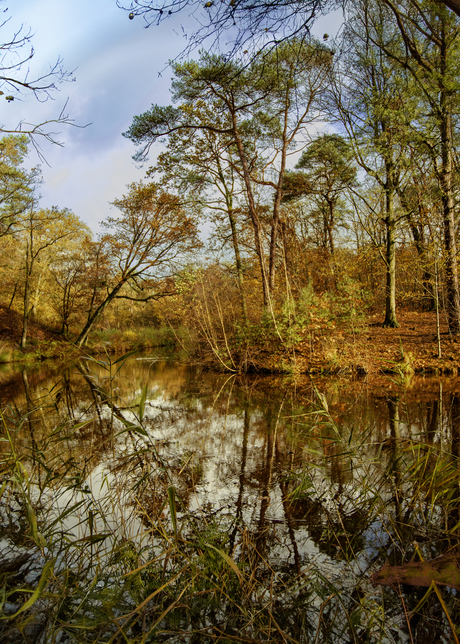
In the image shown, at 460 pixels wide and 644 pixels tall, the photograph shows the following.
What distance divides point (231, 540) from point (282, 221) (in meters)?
14.0

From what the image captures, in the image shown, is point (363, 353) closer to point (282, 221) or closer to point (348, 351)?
point (348, 351)

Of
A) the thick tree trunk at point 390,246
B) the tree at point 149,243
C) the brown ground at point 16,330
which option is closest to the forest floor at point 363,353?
the thick tree trunk at point 390,246

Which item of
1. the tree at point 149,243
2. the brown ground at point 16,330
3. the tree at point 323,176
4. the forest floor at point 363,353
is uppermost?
the tree at point 323,176

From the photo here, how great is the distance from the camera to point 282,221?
49.4 feet

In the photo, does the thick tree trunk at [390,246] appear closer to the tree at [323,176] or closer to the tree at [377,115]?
the tree at [377,115]

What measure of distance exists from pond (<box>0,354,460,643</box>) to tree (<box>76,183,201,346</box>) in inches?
530

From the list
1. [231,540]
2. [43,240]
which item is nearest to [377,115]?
[231,540]

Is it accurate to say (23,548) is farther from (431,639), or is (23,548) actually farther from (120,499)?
(431,639)

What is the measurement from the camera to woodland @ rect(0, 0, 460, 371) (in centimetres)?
1052

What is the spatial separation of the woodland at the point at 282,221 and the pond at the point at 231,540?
3537mm

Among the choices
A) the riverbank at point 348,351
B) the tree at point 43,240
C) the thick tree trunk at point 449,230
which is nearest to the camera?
the riverbank at point 348,351

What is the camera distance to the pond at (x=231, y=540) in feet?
5.77

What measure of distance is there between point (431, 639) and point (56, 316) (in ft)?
82.9

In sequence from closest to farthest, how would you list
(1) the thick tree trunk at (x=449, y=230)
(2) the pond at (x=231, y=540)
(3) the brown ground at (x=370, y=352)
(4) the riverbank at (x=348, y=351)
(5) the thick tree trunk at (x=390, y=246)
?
(2) the pond at (x=231, y=540)
(3) the brown ground at (x=370, y=352)
(4) the riverbank at (x=348, y=351)
(1) the thick tree trunk at (x=449, y=230)
(5) the thick tree trunk at (x=390, y=246)
